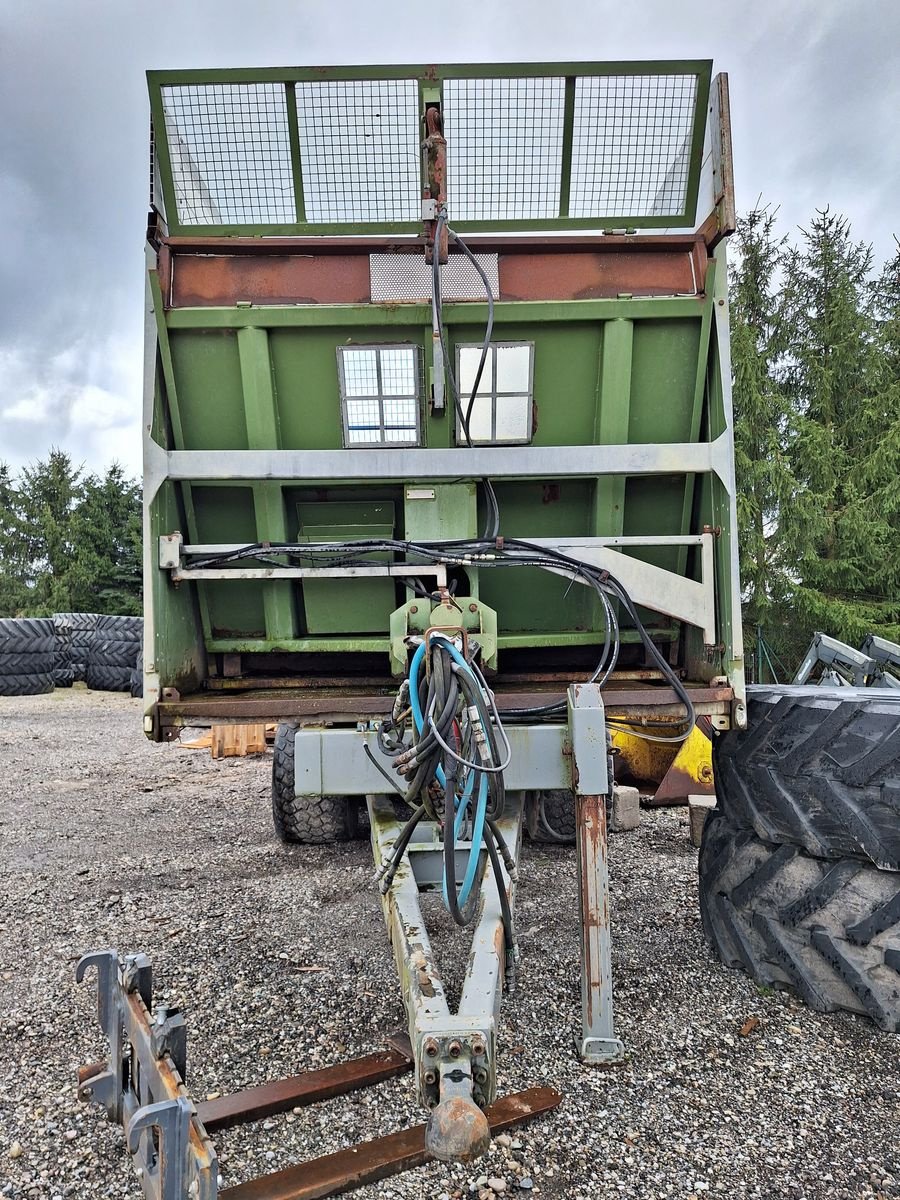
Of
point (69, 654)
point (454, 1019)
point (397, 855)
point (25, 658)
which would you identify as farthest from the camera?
→ point (69, 654)

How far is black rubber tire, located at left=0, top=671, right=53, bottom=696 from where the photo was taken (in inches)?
565

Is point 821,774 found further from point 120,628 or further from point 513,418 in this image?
point 120,628

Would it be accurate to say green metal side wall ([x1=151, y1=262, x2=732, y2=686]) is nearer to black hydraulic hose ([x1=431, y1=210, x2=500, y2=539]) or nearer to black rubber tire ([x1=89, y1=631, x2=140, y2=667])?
black hydraulic hose ([x1=431, y1=210, x2=500, y2=539])

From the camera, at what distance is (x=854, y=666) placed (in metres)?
5.82

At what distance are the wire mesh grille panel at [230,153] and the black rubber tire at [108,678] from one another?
1325 cm

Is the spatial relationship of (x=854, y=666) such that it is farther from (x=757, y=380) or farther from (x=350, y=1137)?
(x=757, y=380)

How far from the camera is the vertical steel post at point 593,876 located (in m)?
2.48

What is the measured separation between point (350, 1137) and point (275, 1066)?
1.51 ft

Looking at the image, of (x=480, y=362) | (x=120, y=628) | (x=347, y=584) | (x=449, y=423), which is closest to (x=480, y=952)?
(x=347, y=584)

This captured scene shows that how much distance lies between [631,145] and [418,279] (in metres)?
1.12

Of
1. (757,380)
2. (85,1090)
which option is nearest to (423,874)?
(85,1090)

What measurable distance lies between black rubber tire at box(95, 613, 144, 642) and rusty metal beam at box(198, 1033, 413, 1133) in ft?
46.8

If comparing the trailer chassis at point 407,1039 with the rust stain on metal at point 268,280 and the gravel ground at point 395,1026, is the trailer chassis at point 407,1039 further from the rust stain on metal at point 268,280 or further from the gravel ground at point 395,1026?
the rust stain on metal at point 268,280

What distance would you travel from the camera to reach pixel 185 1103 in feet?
4.83
